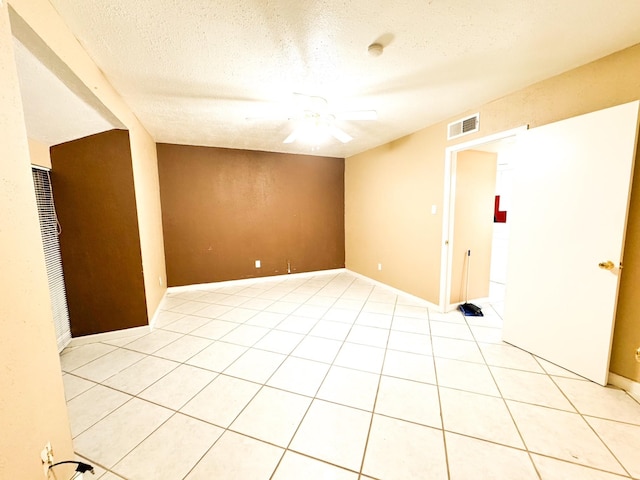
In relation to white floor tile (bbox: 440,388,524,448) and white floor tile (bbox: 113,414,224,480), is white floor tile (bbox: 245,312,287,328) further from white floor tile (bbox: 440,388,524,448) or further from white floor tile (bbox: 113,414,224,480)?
white floor tile (bbox: 440,388,524,448)

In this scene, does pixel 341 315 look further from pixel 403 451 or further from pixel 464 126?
pixel 464 126

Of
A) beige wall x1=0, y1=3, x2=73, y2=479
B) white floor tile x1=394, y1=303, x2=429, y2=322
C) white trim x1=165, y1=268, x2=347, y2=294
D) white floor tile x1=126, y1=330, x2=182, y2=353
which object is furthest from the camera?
white trim x1=165, y1=268, x2=347, y2=294

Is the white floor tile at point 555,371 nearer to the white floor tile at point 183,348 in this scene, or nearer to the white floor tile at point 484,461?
the white floor tile at point 484,461

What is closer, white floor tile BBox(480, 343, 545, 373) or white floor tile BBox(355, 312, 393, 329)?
white floor tile BBox(480, 343, 545, 373)

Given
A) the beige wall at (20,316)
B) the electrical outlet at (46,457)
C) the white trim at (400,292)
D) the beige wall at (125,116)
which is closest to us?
the beige wall at (20,316)

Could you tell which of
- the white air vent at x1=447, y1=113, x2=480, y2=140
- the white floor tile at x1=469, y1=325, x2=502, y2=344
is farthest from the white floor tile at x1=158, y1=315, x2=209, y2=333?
the white air vent at x1=447, y1=113, x2=480, y2=140

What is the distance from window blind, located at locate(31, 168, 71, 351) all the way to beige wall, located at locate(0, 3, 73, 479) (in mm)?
→ 1608

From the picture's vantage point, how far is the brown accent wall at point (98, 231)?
2270 mm

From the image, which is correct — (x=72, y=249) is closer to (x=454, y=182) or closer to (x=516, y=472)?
(x=516, y=472)

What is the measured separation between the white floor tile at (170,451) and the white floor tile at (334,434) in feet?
1.72

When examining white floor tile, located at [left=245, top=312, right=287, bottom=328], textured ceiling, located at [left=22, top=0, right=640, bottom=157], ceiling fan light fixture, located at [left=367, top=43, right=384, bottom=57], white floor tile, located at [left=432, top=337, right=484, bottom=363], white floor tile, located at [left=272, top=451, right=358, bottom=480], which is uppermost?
textured ceiling, located at [left=22, top=0, right=640, bottom=157]

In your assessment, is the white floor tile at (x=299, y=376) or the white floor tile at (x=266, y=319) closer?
the white floor tile at (x=299, y=376)

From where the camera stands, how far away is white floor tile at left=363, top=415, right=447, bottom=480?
3.90 ft

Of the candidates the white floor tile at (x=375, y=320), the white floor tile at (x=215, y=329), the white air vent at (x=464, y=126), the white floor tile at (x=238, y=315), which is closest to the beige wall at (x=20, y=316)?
the white floor tile at (x=215, y=329)
